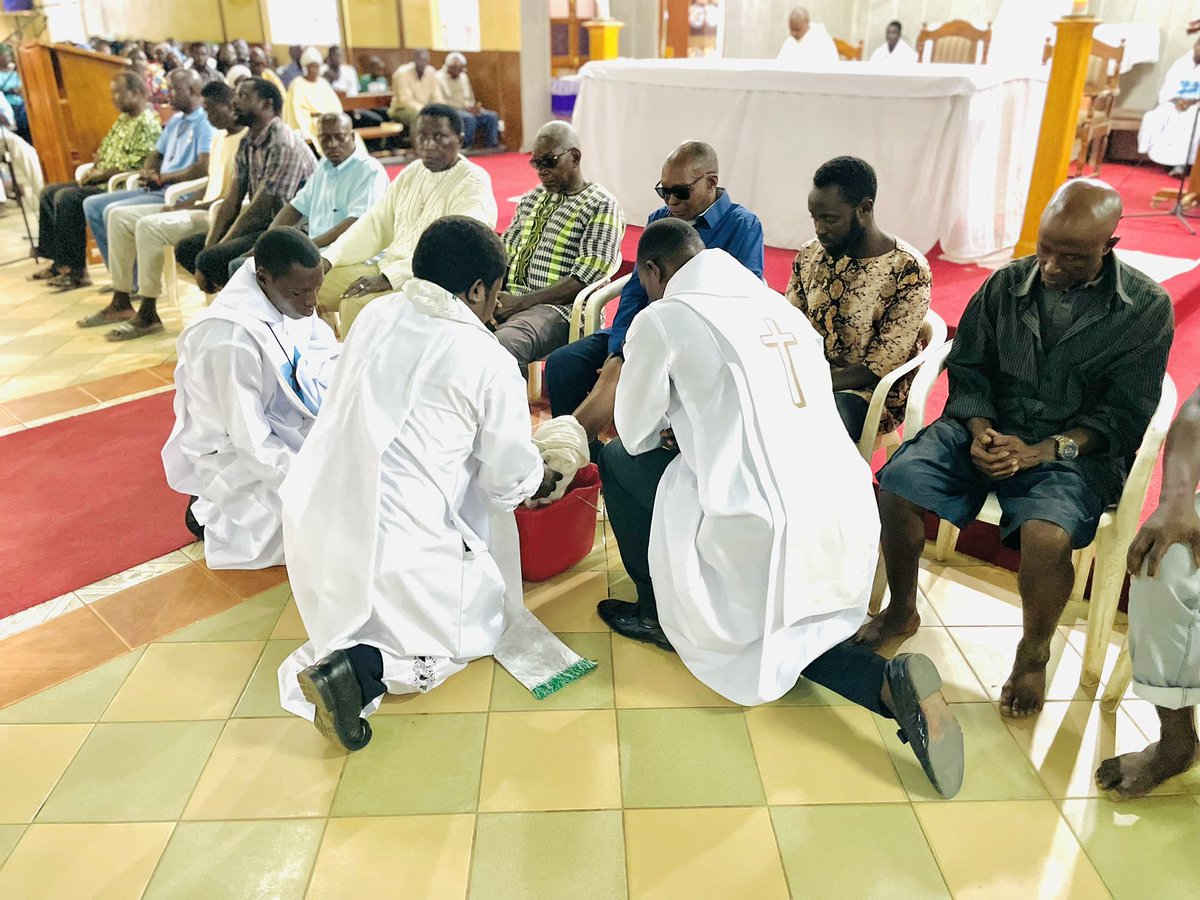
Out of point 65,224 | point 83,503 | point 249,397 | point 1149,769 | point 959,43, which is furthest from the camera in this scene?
point 959,43

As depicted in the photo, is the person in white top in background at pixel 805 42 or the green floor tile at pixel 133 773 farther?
the person in white top in background at pixel 805 42

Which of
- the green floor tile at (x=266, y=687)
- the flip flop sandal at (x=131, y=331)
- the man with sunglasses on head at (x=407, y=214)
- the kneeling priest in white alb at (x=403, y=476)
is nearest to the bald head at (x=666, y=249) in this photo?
the kneeling priest in white alb at (x=403, y=476)

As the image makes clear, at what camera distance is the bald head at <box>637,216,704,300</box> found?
2146 mm

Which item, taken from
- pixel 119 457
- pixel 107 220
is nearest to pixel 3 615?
pixel 119 457

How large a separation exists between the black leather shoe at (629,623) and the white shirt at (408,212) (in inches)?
68.8

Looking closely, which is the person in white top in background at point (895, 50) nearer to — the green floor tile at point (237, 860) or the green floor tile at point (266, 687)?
the green floor tile at point (266, 687)

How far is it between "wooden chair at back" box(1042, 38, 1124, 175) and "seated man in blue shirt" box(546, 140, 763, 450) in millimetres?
5658

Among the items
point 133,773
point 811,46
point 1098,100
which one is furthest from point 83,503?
point 1098,100

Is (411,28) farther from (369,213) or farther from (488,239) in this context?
(488,239)

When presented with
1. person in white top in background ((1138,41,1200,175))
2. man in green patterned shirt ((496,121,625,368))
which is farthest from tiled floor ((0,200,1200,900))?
person in white top in background ((1138,41,1200,175))

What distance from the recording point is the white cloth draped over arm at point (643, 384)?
2.03 meters

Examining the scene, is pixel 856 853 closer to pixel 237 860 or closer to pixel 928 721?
pixel 928 721

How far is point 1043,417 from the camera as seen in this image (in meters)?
2.30

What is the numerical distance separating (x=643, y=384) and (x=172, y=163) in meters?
4.55
